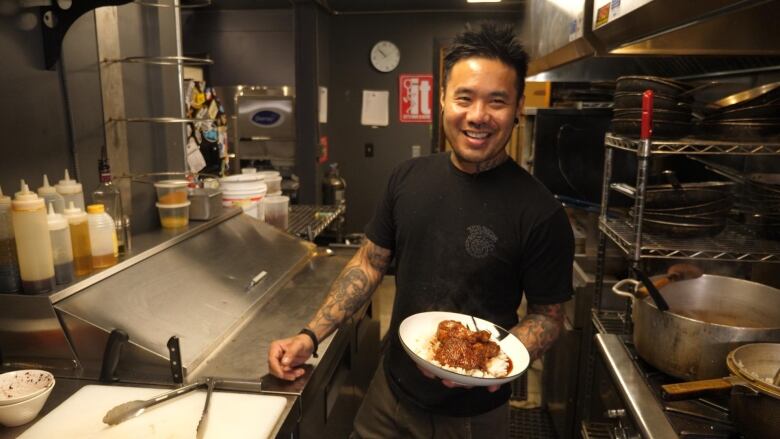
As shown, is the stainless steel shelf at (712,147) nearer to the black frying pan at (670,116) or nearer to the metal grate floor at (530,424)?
the black frying pan at (670,116)

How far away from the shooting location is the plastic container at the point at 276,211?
2.84m

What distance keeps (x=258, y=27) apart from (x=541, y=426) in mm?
4431

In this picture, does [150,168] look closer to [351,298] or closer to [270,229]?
[270,229]

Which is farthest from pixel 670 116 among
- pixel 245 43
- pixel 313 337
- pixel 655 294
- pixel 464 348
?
pixel 245 43

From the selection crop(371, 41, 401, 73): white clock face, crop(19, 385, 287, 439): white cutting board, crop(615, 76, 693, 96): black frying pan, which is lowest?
crop(19, 385, 287, 439): white cutting board

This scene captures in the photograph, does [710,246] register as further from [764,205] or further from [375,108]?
[375,108]

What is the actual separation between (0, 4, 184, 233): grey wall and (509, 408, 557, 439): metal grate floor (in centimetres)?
204

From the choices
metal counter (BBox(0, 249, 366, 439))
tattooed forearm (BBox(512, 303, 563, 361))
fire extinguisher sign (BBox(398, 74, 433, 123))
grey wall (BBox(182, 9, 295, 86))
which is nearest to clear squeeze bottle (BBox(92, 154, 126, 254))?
metal counter (BBox(0, 249, 366, 439))

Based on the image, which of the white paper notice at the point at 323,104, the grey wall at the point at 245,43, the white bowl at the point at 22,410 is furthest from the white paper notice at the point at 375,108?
the white bowl at the point at 22,410

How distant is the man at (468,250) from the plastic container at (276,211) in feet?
4.20

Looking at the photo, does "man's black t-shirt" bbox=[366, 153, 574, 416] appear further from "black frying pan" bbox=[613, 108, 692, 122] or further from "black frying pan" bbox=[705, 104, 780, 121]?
"black frying pan" bbox=[705, 104, 780, 121]

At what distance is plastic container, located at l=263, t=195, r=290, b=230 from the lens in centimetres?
284

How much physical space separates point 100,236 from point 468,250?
1068 mm

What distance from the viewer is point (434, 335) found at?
4.73 ft
